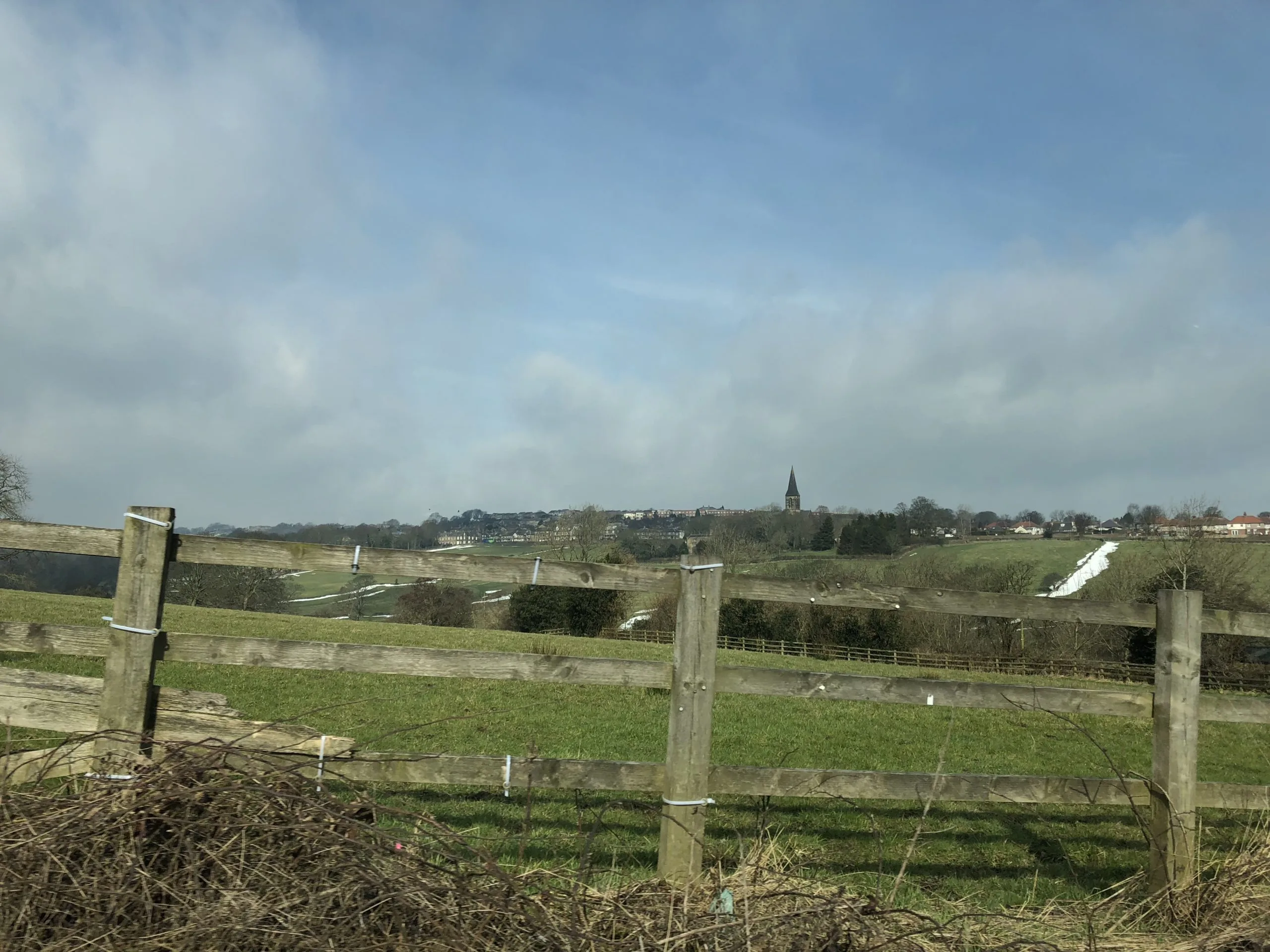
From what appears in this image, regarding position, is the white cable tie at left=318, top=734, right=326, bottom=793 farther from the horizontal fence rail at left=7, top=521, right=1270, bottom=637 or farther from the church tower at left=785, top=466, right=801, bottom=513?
the church tower at left=785, top=466, right=801, bottom=513

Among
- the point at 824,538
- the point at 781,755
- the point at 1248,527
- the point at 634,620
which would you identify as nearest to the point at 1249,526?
the point at 1248,527

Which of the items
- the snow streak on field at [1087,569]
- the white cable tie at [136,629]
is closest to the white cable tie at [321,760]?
the white cable tie at [136,629]

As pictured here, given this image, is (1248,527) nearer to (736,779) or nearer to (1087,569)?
(1087,569)

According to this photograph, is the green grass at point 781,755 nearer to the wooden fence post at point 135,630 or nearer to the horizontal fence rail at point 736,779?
the horizontal fence rail at point 736,779

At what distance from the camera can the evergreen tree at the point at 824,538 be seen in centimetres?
7550

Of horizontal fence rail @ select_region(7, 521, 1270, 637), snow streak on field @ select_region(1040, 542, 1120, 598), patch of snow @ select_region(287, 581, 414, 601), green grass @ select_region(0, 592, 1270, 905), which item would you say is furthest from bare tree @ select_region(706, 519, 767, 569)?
horizontal fence rail @ select_region(7, 521, 1270, 637)

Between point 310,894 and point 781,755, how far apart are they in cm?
778

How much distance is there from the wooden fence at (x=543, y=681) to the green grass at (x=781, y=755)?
0.94ft

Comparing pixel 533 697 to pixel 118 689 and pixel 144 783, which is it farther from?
pixel 144 783

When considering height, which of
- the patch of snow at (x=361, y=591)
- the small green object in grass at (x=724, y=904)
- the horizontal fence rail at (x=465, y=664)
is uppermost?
the horizontal fence rail at (x=465, y=664)

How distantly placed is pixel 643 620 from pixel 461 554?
46.2 m

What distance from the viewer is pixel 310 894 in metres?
3.01

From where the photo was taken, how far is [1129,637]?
35.6 m

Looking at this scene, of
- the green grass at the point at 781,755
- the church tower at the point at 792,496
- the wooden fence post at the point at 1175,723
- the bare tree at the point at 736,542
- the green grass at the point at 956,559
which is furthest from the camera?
the church tower at the point at 792,496
